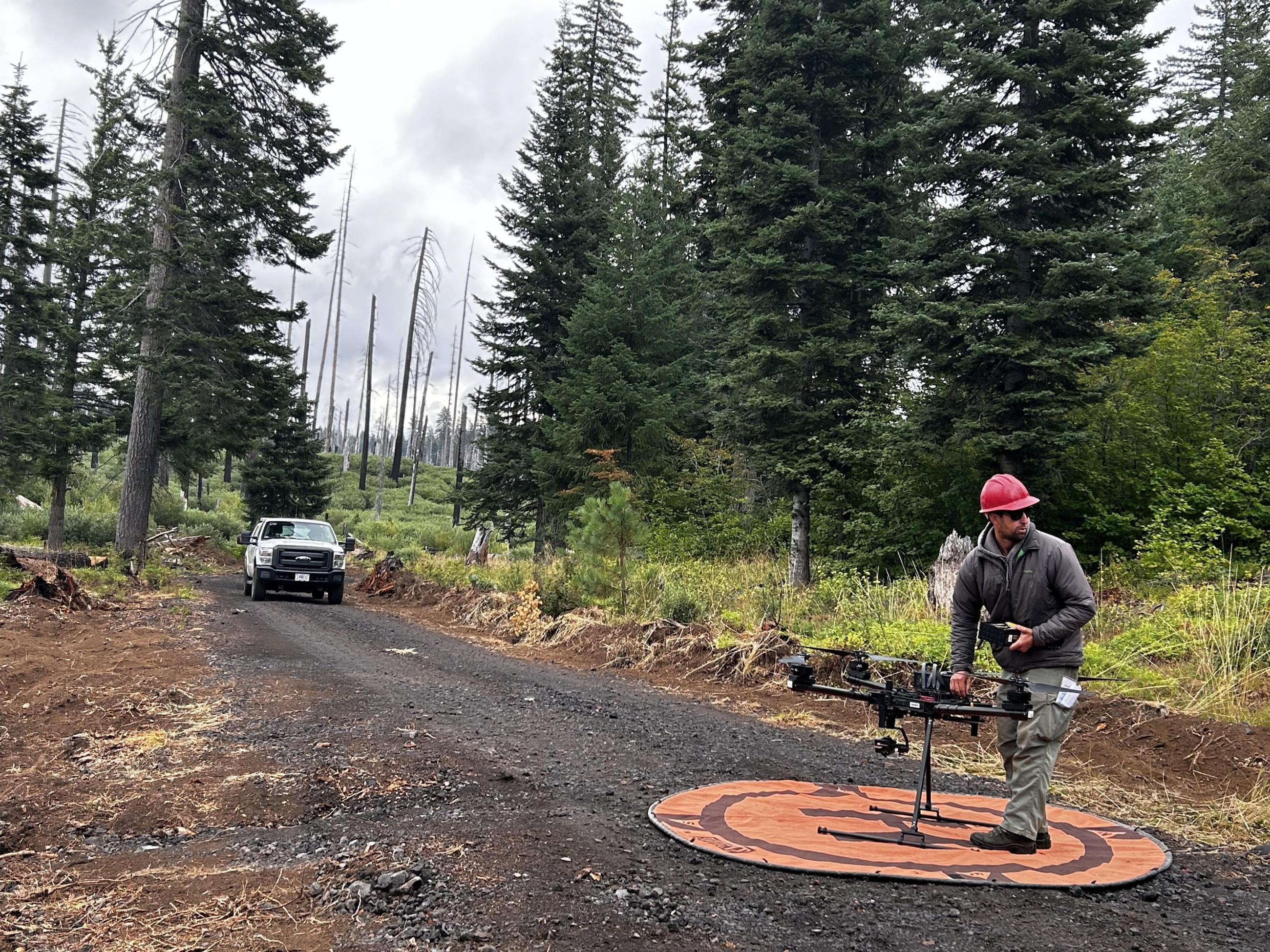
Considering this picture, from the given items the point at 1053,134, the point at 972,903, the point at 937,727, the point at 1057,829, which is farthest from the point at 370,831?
the point at 1053,134

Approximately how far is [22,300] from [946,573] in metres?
Result: 26.0

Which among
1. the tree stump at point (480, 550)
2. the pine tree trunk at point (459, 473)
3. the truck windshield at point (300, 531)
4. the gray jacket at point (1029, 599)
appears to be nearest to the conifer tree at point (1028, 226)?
the gray jacket at point (1029, 599)

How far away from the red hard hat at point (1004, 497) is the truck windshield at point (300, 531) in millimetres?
16243

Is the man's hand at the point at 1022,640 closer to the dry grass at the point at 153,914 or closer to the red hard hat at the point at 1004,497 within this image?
the red hard hat at the point at 1004,497

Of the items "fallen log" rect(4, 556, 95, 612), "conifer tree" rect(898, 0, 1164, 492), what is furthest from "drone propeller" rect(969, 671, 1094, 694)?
"fallen log" rect(4, 556, 95, 612)

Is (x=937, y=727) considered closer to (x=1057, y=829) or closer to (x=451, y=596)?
(x=1057, y=829)

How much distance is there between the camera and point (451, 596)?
1731cm

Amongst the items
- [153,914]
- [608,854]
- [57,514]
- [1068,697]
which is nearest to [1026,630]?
[1068,697]

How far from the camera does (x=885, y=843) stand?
14.9ft

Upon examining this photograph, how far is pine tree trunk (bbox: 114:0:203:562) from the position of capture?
1845 cm

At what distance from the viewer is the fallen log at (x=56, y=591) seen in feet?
40.5

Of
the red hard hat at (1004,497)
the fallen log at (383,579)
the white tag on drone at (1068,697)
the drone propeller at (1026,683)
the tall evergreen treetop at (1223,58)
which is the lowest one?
the fallen log at (383,579)

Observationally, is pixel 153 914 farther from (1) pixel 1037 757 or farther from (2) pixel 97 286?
(2) pixel 97 286

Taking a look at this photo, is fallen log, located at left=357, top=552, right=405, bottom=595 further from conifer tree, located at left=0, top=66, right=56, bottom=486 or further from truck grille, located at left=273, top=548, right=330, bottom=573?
conifer tree, located at left=0, top=66, right=56, bottom=486
